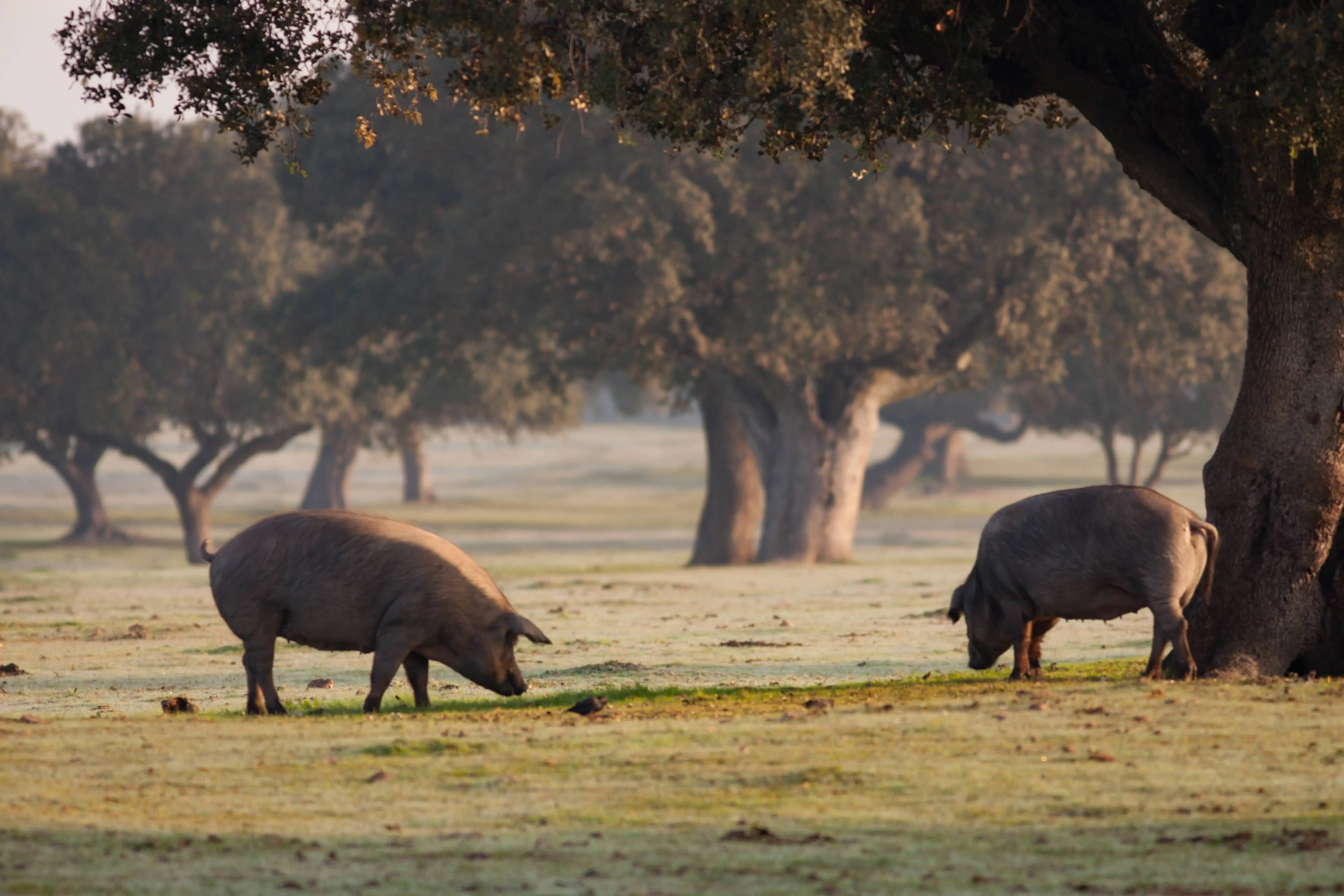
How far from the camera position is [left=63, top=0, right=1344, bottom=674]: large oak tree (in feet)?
46.8

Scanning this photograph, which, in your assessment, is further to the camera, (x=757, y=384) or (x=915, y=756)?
(x=757, y=384)

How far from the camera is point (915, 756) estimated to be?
34.9 feet

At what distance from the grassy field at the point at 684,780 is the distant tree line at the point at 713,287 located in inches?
758

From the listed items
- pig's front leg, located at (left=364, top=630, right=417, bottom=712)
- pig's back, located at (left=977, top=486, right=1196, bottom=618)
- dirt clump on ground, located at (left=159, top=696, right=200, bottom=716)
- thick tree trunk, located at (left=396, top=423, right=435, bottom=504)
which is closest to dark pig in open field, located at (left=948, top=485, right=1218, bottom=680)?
pig's back, located at (left=977, top=486, right=1196, bottom=618)

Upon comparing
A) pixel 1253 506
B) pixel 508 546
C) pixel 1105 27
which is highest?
pixel 1105 27

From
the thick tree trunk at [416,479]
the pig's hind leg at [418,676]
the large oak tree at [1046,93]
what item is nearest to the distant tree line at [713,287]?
the large oak tree at [1046,93]

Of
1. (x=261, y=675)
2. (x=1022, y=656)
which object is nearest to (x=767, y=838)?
(x=261, y=675)

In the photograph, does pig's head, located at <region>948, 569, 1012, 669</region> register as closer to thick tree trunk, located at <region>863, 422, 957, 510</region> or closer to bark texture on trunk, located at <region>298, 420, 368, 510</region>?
bark texture on trunk, located at <region>298, 420, 368, 510</region>

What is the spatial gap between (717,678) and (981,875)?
9.51 meters

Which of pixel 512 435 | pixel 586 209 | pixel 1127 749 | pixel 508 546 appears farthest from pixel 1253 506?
pixel 512 435

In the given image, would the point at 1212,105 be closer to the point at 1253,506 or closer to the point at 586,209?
the point at 1253,506

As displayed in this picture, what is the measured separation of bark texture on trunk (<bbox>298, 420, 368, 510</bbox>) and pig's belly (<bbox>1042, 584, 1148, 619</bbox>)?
5294 cm

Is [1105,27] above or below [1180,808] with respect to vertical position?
above

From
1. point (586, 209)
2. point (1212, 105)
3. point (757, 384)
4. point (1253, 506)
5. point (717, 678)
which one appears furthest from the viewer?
point (757, 384)
